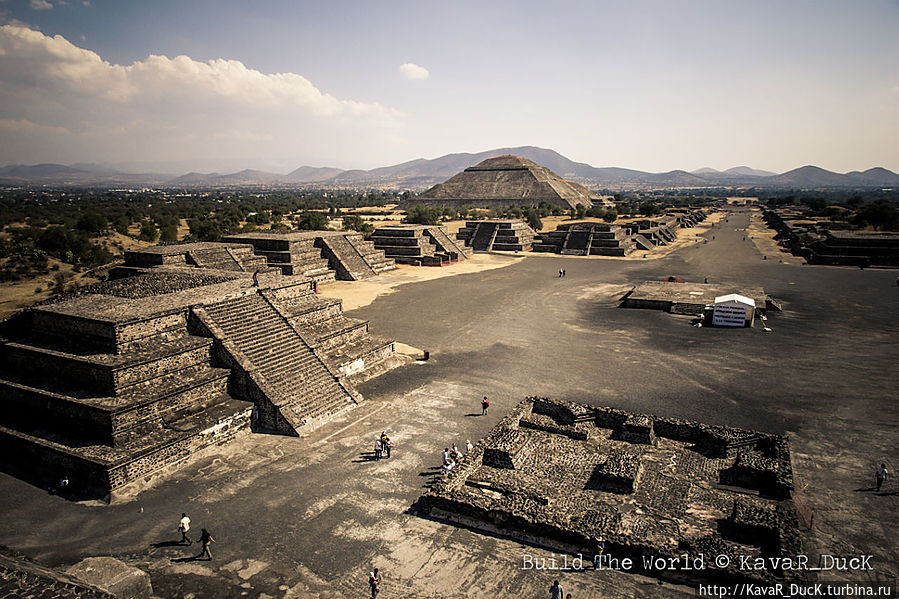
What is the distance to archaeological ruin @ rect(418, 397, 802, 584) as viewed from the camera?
9.74 meters

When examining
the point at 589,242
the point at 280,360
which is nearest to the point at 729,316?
the point at 280,360

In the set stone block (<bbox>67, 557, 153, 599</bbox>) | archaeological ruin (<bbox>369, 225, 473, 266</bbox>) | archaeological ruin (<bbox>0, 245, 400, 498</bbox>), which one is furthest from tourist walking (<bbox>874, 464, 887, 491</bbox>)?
archaeological ruin (<bbox>369, 225, 473, 266</bbox>)

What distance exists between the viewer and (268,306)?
19.4 metres

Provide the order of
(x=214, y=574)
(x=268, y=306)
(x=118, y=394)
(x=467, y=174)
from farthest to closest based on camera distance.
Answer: (x=467, y=174) < (x=268, y=306) < (x=118, y=394) < (x=214, y=574)

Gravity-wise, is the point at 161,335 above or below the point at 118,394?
above

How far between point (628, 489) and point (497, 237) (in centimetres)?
5325

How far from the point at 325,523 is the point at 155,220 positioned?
63367 millimetres

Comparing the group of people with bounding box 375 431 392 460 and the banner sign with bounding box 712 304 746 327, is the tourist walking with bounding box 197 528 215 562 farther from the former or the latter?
the banner sign with bounding box 712 304 746 327

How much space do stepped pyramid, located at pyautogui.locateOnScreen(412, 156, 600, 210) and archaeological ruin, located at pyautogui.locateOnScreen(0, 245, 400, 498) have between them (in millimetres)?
91870

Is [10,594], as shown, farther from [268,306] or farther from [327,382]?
[268,306]

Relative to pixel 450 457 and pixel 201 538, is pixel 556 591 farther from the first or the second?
pixel 201 538

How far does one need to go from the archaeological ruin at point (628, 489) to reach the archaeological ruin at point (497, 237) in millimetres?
46982

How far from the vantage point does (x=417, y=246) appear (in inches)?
1960

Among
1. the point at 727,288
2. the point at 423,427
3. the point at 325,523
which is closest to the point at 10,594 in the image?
the point at 325,523
